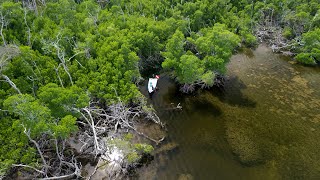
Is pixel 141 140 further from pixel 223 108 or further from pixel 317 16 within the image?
pixel 317 16

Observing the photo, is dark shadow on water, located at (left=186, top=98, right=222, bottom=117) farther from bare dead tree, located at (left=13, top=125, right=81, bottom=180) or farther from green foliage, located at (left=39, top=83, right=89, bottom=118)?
bare dead tree, located at (left=13, top=125, right=81, bottom=180)

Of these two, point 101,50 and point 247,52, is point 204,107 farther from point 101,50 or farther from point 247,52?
point 247,52

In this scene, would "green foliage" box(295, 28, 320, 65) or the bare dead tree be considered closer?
the bare dead tree

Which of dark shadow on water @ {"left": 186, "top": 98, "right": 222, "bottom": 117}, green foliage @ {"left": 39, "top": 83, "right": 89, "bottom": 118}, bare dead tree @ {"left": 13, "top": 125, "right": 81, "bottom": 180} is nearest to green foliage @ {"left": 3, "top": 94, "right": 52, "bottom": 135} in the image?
bare dead tree @ {"left": 13, "top": 125, "right": 81, "bottom": 180}

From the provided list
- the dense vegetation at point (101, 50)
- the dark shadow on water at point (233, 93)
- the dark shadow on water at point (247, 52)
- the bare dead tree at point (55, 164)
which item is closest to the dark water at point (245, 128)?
the dark shadow on water at point (233, 93)

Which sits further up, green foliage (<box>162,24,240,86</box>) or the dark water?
green foliage (<box>162,24,240,86</box>)

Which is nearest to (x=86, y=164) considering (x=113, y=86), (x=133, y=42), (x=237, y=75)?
(x=113, y=86)
